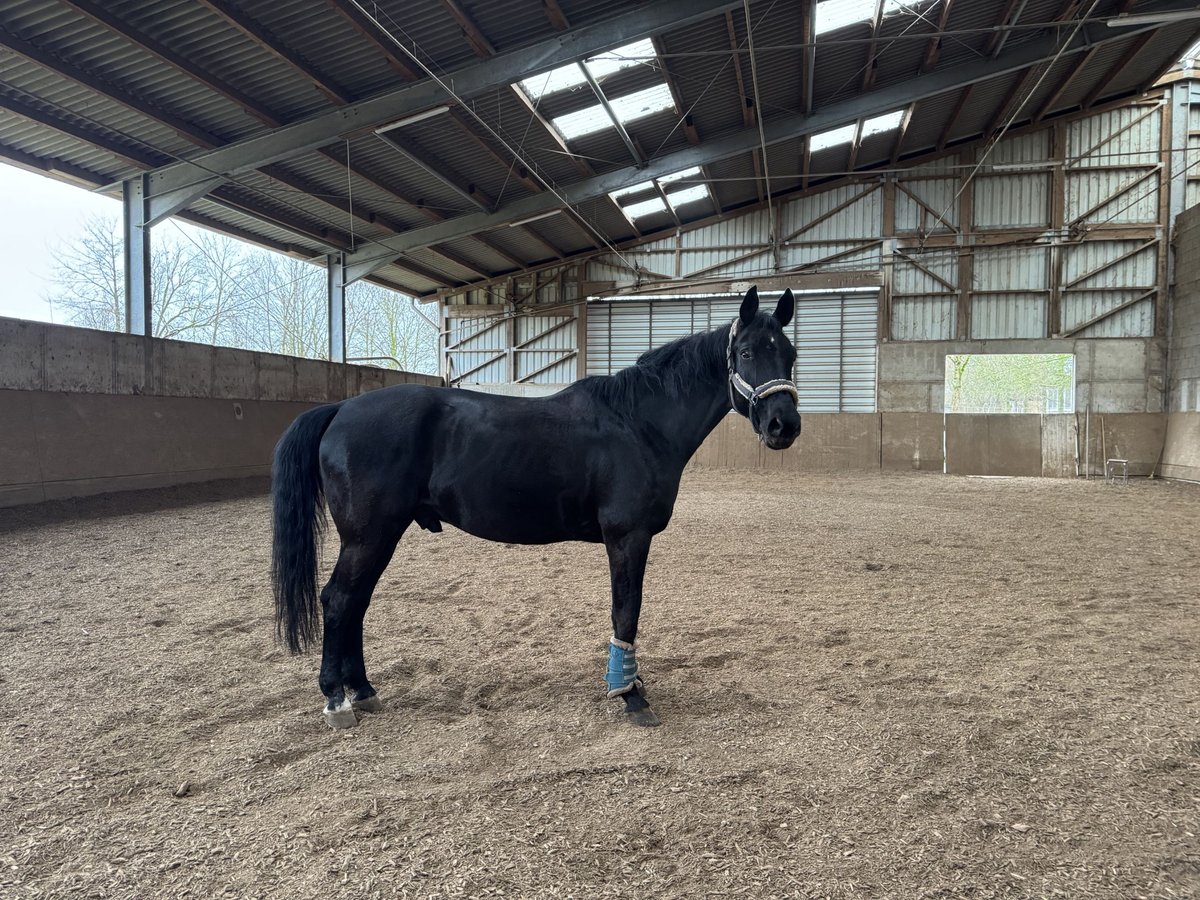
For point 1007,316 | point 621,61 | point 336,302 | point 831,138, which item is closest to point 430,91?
point 621,61

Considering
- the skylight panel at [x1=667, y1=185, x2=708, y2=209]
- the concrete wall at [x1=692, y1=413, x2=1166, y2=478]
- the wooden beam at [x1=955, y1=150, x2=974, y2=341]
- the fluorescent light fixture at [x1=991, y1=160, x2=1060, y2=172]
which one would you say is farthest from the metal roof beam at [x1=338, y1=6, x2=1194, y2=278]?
the concrete wall at [x1=692, y1=413, x2=1166, y2=478]

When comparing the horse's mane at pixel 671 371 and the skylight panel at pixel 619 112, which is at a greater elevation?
the skylight panel at pixel 619 112

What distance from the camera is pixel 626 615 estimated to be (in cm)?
260

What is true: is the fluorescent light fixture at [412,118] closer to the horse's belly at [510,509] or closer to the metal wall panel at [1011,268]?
the horse's belly at [510,509]

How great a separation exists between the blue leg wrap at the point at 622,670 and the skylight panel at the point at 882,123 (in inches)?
563

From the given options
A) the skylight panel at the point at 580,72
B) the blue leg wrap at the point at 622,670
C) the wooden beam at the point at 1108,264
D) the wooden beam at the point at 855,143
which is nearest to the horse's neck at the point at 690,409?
the blue leg wrap at the point at 622,670

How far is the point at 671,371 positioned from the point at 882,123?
45.6ft

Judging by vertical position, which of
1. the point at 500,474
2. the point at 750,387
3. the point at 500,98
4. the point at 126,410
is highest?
the point at 500,98

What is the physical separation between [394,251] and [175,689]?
12.5 meters

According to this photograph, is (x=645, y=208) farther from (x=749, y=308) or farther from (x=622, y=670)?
(x=622, y=670)

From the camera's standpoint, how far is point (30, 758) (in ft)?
7.05

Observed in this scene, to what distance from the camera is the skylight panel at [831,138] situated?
13.6 m

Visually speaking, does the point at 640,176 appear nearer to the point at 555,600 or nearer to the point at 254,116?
the point at 254,116

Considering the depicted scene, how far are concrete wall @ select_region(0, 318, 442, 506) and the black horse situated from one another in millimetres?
6547
